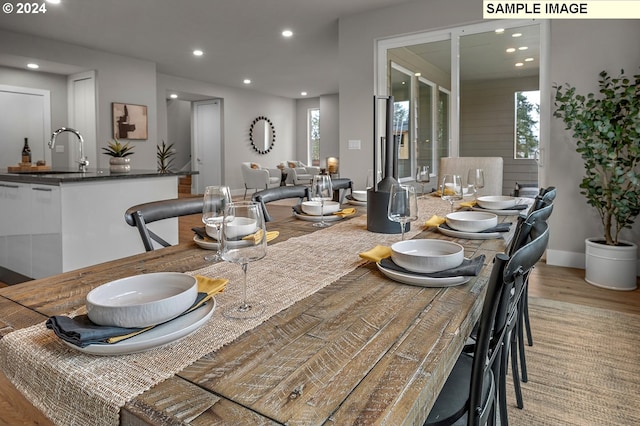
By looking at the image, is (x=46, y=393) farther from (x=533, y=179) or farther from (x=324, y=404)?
(x=533, y=179)

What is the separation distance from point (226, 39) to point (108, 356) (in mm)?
6143

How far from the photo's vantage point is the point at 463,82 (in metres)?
4.41

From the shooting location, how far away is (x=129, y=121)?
6887 millimetres

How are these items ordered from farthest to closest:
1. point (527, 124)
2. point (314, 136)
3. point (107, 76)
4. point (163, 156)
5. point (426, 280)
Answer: point (314, 136) < point (107, 76) < point (163, 156) < point (527, 124) < point (426, 280)

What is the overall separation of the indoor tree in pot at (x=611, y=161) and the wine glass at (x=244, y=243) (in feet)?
10.2

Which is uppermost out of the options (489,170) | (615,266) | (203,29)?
(203,29)

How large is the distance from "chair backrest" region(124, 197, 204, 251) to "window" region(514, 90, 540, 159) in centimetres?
352

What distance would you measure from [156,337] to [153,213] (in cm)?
102

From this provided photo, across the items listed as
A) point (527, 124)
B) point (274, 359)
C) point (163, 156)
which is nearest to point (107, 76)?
point (163, 156)

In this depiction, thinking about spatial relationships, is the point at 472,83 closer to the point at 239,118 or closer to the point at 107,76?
the point at 107,76

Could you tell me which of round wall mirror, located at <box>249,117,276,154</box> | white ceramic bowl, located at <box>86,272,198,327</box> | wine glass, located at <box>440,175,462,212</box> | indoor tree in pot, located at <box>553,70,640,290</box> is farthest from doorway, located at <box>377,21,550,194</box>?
round wall mirror, located at <box>249,117,276,154</box>

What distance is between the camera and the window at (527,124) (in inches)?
157

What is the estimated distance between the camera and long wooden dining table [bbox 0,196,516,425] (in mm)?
492

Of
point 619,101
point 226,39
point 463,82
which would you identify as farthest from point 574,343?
point 226,39
